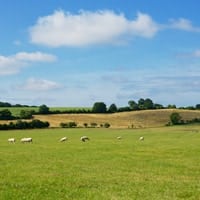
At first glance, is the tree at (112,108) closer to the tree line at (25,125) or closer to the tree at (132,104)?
the tree at (132,104)

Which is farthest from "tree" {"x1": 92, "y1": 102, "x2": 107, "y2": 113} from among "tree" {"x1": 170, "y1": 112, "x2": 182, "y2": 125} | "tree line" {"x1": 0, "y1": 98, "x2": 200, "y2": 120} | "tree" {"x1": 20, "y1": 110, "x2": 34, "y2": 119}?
"tree" {"x1": 20, "y1": 110, "x2": 34, "y2": 119}

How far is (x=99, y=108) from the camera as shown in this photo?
167875 mm

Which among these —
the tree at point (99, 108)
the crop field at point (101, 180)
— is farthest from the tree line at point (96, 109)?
the crop field at point (101, 180)

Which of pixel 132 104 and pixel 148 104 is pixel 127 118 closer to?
pixel 148 104

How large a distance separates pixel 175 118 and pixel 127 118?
48.0ft

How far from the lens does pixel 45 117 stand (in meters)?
143

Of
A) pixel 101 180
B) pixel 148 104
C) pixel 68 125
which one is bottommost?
pixel 101 180

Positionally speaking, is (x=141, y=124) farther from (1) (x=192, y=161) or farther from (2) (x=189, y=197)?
(2) (x=189, y=197)

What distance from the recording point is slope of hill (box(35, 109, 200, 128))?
14150 centimetres

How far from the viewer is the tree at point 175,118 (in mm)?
146038

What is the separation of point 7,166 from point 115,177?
28.2 feet

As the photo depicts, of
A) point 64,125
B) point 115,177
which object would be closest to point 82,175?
point 115,177

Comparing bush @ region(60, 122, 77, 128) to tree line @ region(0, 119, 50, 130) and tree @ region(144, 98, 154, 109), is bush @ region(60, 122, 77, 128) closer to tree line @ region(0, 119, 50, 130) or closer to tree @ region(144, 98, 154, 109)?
tree line @ region(0, 119, 50, 130)

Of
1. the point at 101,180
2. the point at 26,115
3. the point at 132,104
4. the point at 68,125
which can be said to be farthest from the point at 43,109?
the point at 101,180
